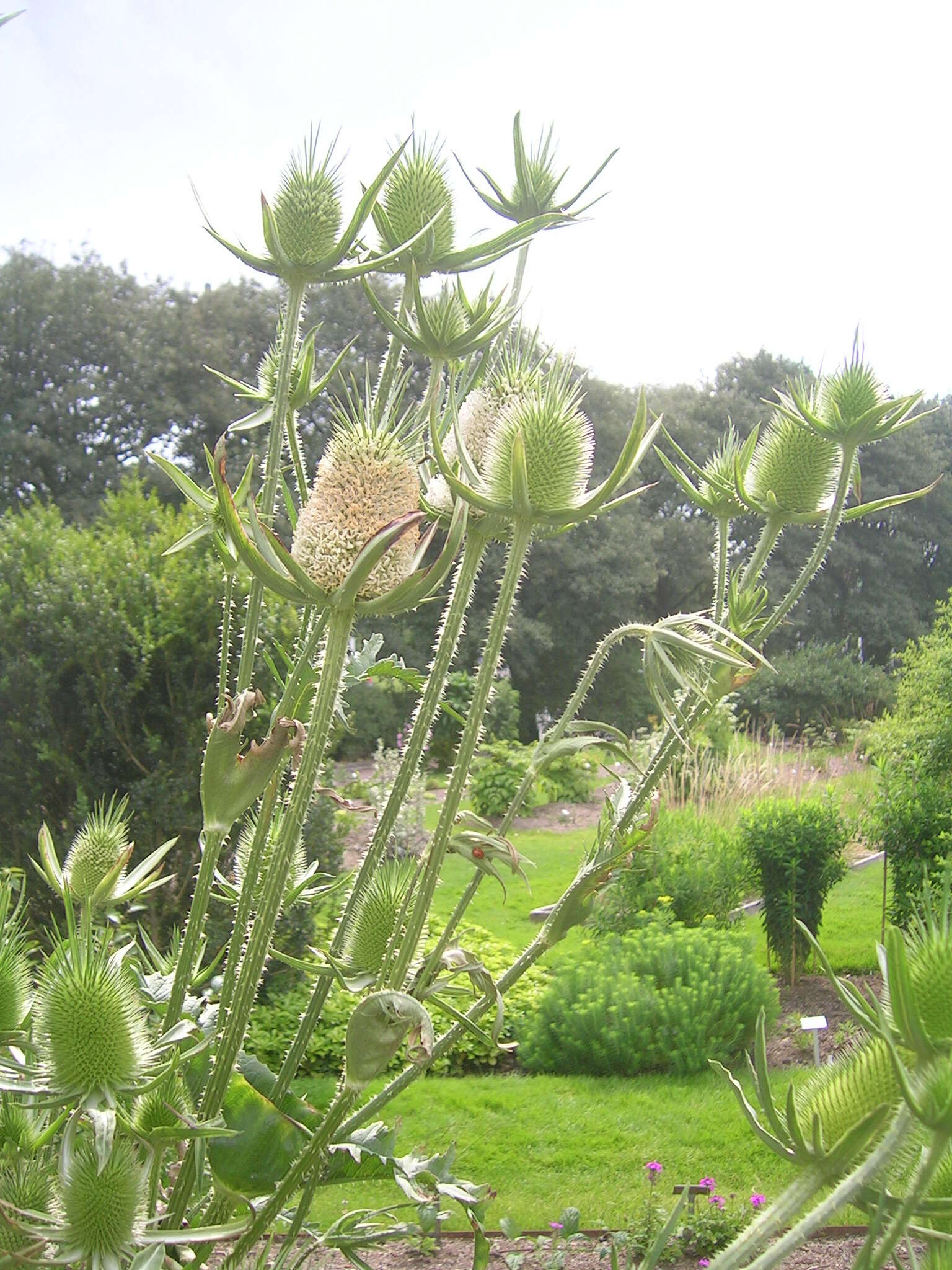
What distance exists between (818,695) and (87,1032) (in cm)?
1806

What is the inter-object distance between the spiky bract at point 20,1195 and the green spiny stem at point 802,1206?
2.59ft

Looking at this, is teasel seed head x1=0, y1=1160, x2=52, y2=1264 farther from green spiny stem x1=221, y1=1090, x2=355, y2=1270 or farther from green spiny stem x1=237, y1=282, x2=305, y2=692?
green spiny stem x1=237, y1=282, x2=305, y2=692

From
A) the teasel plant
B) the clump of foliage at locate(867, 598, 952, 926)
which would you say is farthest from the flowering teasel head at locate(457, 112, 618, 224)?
the clump of foliage at locate(867, 598, 952, 926)

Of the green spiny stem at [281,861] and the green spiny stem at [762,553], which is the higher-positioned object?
the green spiny stem at [762,553]

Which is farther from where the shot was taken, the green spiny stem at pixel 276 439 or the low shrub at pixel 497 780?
the low shrub at pixel 497 780

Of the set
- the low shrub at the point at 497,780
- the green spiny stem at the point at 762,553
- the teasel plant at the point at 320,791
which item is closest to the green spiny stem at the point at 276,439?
the teasel plant at the point at 320,791

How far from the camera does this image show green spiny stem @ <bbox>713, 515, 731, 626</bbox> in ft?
5.56

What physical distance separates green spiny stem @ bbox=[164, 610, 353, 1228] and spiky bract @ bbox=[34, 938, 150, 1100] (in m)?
0.09

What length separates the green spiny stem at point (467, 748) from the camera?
117 cm

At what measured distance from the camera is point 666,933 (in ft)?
19.2

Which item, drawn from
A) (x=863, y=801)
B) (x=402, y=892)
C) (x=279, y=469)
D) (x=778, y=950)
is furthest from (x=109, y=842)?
(x=863, y=801)

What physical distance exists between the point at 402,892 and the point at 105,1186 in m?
0.49

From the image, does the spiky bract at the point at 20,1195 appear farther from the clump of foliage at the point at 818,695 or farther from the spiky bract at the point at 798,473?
the clump of foliage at the point at 818,695

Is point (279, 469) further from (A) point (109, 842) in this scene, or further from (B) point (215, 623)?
(B) point (215, 623)
